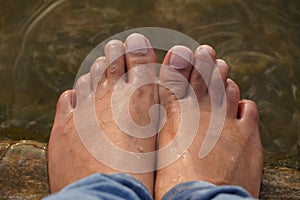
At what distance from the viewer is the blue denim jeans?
1.38m

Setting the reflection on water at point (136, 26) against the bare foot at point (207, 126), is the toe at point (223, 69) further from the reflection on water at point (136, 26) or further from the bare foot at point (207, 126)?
the reflection on water at point (136, 26)

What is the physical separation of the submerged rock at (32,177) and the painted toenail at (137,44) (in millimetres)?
500

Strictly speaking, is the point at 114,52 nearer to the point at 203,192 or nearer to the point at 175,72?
the point at 175,72

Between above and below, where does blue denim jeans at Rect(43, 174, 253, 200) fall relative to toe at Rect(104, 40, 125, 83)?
below

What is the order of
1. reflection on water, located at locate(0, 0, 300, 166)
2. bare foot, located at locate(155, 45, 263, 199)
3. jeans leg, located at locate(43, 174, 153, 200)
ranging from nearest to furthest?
jeans leg, located at locate(43, 174, 153, 200) < bare foot, located at locate(155, 45, 263, 199) < reflection on water, located at locate(0, 0, 300, 166)

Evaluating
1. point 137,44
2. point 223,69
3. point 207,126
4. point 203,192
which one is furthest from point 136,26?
point 203,192

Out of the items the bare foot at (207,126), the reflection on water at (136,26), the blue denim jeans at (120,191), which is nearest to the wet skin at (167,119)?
the bare foot at (207,126)

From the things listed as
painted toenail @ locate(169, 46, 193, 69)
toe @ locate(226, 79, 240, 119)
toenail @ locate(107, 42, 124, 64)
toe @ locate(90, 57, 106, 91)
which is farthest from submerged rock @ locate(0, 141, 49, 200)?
toe @ locate(226, 79, 240, 119)

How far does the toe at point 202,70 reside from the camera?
6.56 ft

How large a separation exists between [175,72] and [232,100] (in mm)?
229

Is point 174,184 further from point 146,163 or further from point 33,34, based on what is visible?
point 33,34

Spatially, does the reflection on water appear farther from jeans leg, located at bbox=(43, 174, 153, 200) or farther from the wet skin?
jeans leg, located at bbox=(43, 174, 153, 200)

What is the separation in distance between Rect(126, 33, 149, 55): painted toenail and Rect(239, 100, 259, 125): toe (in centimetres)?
41

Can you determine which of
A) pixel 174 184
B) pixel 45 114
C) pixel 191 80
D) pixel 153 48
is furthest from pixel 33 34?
pixel 174 184
